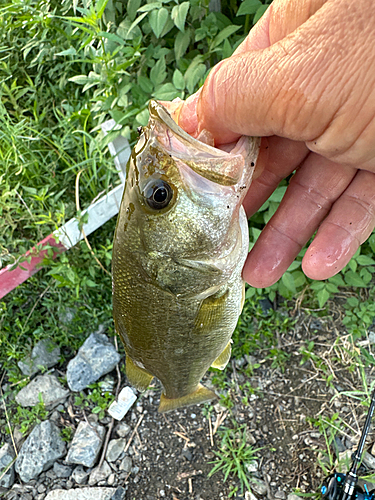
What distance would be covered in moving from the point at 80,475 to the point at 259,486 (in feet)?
4.26

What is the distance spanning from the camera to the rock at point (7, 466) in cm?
286

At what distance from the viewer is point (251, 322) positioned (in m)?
3.17

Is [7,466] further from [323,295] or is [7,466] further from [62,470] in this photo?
[323,295]

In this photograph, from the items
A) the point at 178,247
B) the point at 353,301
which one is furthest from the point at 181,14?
the point at 353,301

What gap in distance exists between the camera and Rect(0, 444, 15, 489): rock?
286 cm

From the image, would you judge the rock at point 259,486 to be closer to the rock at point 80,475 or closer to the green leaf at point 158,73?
the rock at point 80,475

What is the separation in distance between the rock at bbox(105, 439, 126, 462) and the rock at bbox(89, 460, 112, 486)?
2.1 inches

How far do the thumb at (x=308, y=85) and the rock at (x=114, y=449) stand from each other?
2.48 meters

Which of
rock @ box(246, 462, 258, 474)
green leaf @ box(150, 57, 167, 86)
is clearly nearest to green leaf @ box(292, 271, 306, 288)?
rock @ box(246, 462, 258, 474)

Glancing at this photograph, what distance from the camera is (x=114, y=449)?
2908 mm

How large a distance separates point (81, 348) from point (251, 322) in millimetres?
1426

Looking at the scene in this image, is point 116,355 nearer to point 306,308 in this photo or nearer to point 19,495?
point 19,495

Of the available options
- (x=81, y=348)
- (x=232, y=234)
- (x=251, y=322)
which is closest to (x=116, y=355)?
(x=81, y=348)

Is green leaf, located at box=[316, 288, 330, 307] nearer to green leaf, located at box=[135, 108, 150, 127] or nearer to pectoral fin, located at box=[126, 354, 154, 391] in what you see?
pectoral fin, located at box=[126, 354, 154, 391]
